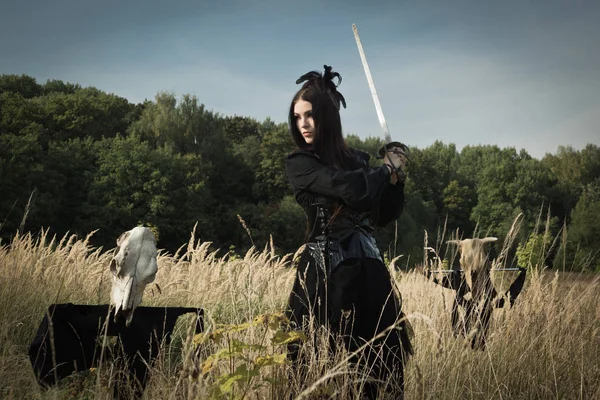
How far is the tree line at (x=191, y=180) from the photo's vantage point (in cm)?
2761

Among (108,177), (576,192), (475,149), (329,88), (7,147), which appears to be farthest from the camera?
(475,149)

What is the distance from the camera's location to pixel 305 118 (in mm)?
2799

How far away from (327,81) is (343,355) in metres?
1.31

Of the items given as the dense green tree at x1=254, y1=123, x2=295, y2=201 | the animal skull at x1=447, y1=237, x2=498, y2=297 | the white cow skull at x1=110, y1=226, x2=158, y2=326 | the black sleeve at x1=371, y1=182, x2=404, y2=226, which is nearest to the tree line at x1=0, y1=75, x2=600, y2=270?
the dense green tree at x1=254, y1=123, x2=295, y2=201

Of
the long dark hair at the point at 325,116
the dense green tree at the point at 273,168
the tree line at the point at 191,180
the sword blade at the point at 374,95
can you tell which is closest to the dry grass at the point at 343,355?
the long dark hair at the point at 325,116

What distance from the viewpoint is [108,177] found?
29375mm

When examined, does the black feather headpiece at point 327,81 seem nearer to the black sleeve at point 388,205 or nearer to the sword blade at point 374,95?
the sword blade at point 374,95

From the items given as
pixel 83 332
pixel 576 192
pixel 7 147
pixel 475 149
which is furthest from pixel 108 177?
pixel 475 149

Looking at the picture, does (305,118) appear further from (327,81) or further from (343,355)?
(343,355)

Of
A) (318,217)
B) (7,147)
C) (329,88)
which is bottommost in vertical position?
(318,217)

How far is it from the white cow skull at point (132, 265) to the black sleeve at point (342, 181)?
0.72m

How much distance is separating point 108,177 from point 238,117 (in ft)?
69.1

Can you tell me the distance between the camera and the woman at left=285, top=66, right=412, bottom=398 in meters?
2.53

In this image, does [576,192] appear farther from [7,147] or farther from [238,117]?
[7,147]
